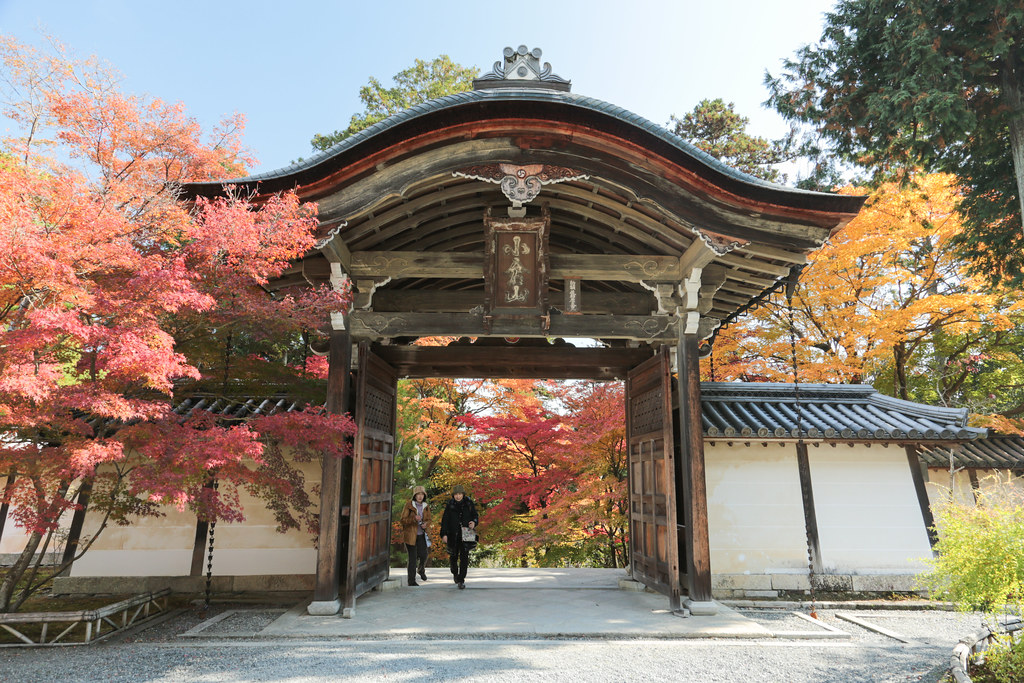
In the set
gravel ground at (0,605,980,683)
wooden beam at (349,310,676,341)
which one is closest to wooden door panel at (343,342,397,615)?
wooden beam at (349,310,676,341)

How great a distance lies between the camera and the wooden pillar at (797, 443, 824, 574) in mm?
8297

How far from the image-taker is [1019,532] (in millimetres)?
4234

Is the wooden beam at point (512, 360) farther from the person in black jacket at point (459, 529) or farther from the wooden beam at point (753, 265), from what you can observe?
the person in black jacket at point (459, 529)

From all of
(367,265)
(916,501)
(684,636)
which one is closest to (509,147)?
(367,265)

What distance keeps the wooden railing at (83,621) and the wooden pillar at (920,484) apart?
406 inches

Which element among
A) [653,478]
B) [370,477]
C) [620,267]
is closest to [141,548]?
[370,477]

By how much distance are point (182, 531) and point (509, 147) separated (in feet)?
23.3

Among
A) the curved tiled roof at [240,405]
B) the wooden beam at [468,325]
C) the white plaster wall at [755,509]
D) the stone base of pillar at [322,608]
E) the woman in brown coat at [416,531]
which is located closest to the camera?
the stone base of pillar at [322,608]

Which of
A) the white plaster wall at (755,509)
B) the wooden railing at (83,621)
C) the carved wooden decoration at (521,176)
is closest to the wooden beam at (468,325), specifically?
the carved wooden decoration at (521,176)

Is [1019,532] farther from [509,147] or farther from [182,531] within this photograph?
[182,531]

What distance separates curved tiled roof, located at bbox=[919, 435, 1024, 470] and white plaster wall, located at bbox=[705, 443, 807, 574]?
2261 millimetres

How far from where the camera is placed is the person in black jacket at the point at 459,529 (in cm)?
858

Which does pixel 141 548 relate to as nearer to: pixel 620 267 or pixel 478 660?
pixel 478 660

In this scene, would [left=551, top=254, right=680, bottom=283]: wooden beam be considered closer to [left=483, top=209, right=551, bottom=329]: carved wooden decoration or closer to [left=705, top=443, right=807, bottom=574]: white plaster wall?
[left=483, top=209, right=551, bottom=329]: carved wooden decoration
